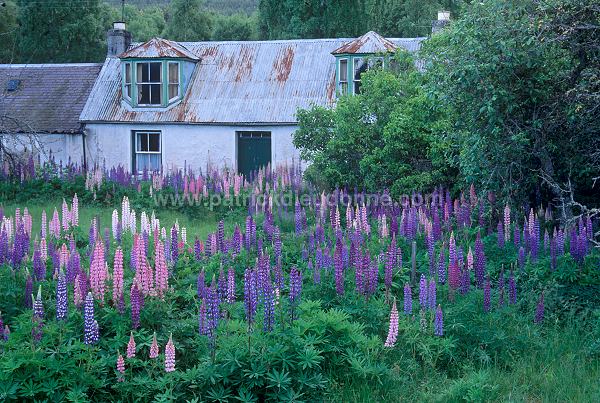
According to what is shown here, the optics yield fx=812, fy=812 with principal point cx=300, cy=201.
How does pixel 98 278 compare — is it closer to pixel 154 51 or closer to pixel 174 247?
pixel 174 247

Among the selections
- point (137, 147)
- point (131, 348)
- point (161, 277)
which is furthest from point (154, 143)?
point (131, 348)

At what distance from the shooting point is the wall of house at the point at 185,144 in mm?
25766

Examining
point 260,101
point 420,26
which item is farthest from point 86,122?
point 420,26

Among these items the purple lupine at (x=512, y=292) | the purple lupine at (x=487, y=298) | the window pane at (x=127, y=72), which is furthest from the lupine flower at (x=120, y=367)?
the window pane at (x=127, y=72)

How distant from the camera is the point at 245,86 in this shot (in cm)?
2680

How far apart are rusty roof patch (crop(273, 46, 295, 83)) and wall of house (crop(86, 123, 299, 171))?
207cm

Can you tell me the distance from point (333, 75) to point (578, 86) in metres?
15.4

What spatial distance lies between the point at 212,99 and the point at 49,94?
6.47 metres

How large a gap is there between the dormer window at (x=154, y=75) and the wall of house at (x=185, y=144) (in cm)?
95

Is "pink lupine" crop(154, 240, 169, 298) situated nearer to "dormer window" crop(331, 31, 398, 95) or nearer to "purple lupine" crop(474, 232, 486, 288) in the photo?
"purple lupine" crop(474, 232, 486, 288)

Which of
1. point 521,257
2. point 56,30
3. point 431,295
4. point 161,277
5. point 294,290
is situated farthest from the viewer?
point 56,30

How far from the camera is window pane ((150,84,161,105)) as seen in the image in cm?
2706

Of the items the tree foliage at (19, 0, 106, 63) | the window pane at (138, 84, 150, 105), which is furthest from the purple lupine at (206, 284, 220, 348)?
the tree foliage at (19, 0, 106, 63)

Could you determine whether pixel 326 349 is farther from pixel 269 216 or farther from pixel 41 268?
pixel 269 216
